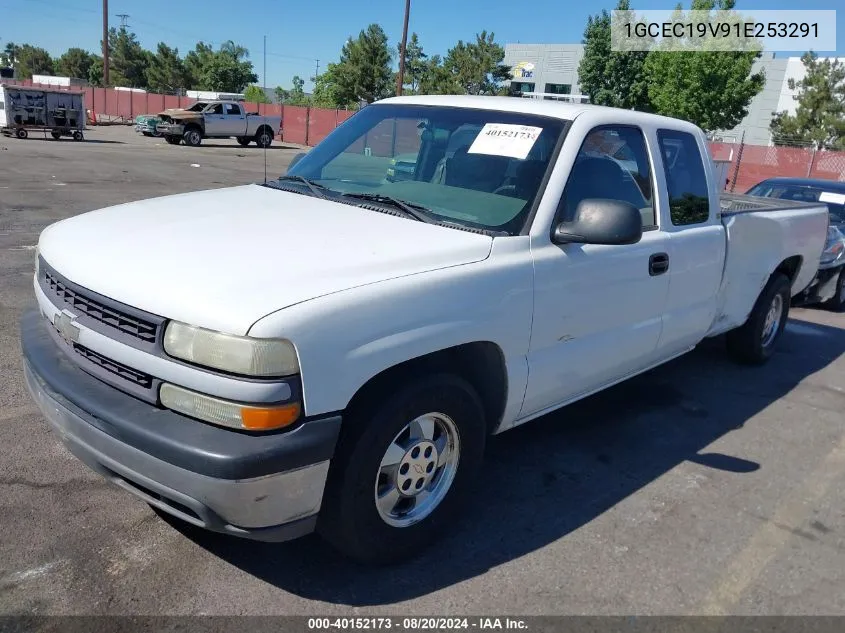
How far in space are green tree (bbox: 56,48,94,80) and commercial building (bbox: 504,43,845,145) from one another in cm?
5612

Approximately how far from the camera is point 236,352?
7.38ft

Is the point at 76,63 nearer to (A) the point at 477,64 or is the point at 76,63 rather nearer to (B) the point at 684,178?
(A) the point at 477,64

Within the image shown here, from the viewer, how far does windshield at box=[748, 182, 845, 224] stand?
8.73 m

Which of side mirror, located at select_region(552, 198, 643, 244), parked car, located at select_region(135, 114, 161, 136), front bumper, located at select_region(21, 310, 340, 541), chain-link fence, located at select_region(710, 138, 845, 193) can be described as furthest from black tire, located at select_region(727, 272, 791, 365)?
parked car, located at select_region(135, 114, 161, 136)

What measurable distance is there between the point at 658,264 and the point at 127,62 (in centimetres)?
8675

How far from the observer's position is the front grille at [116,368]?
244 cm

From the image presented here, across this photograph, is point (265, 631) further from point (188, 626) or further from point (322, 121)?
point (322, 121)

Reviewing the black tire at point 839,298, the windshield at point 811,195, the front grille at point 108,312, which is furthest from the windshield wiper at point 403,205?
the windshield at point 811,195

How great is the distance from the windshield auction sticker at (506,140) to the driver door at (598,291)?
9.9 inches

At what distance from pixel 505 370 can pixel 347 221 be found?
953mm

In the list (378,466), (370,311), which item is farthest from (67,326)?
(378,466)

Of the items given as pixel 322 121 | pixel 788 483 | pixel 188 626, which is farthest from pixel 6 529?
pixel 322 121

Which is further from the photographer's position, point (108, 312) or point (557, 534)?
point (557, 534)

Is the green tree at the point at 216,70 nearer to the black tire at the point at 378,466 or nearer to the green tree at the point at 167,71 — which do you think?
the green tree at the point at 167,71
